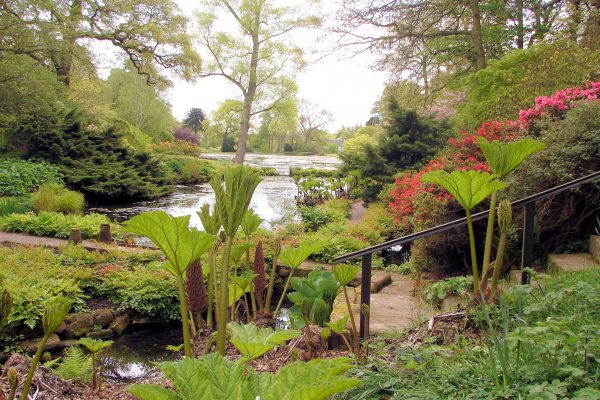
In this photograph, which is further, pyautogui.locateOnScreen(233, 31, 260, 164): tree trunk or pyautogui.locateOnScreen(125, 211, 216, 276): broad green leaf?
pyautogui.locateOnScreen(233, 31, 260, 164): tree trunk

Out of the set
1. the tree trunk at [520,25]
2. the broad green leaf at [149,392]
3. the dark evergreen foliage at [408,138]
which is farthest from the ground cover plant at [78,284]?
the tree trunk at [520,25]

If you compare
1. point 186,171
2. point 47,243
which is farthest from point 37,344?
point 186,171

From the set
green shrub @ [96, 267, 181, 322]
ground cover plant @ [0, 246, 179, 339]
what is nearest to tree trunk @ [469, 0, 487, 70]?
ground cover plant @ [0, 246, 179, 339]

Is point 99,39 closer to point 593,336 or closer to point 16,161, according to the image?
point 16,161

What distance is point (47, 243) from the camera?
6.39m

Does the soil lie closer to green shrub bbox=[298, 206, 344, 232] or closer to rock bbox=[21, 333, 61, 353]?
rock bbox=[21, 333, 61, 353]

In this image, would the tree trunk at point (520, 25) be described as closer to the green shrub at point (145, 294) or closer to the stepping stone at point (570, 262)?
the stepping stone at point (570, 262)

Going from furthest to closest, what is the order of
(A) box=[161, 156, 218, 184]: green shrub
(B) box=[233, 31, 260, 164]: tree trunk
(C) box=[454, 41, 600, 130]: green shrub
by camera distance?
1. (B) box=[233, 31, 260, 164]: tree trunk
2. (A) box=[161, 156, 218, 184]: green shrub
3. (C) box=[454, 41, 600, 130]: green shrub

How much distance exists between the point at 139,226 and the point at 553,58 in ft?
24.6

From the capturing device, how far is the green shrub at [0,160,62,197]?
1013 centimetres

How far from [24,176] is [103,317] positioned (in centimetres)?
831

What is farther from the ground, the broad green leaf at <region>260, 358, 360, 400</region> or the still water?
the broad green leaf at <region>260, 358, 360, 400</region>

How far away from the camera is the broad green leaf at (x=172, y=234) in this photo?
1.49m

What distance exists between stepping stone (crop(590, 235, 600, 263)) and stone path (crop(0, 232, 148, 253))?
16.7 feet
